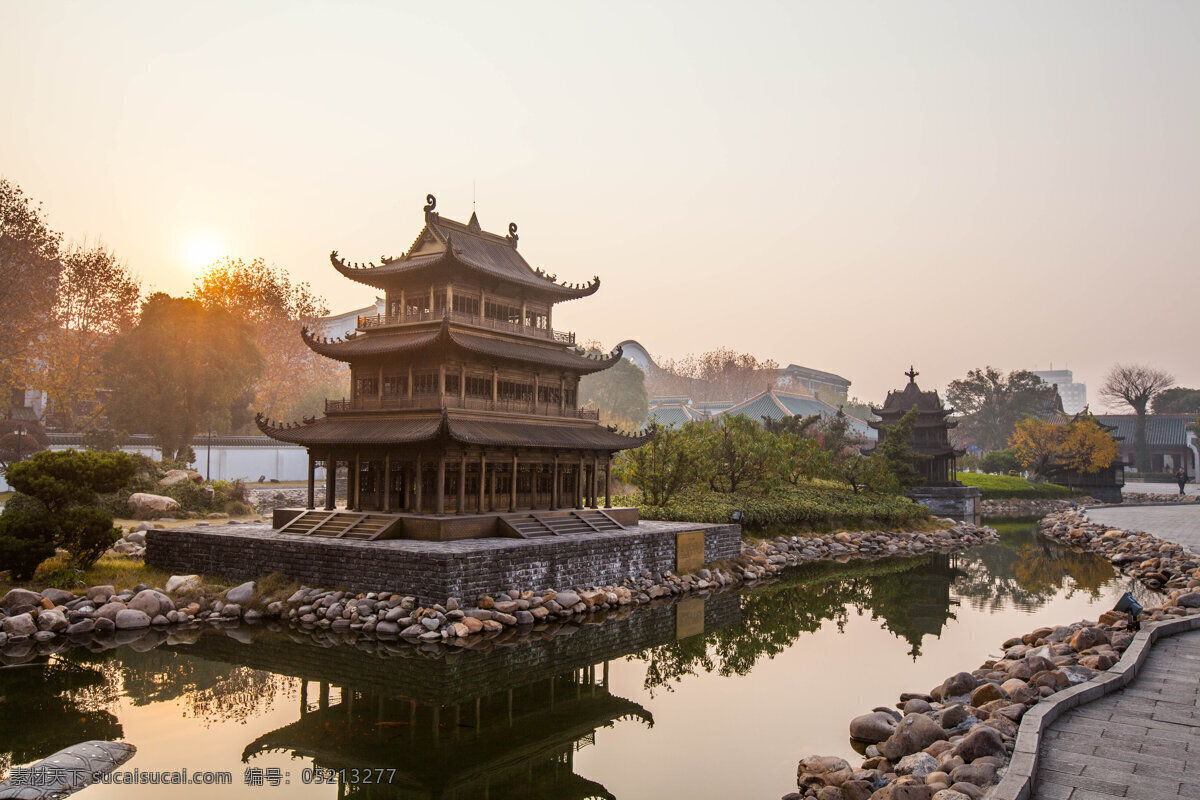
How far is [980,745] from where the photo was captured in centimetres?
973

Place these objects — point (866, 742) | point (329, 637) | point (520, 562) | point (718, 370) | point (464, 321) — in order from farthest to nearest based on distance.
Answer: point (718, 370), point (464, 321), point (520, 562), point (329, 637), point (866, 742)

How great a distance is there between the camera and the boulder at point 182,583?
72.8 feet

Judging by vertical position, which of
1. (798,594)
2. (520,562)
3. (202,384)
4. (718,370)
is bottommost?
(798,594)

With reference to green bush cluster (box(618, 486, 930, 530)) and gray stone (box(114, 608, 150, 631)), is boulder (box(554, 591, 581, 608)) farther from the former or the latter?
green bush cluster (box(618, 486, 930, 530))

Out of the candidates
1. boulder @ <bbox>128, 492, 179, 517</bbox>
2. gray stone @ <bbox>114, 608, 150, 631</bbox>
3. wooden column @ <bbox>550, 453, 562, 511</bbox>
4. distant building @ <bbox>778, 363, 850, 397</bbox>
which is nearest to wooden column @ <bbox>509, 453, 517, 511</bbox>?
wooden column @ <bbox>550, 453, 562, 511</bbox>

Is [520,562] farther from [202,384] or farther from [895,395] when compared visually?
[895,395]

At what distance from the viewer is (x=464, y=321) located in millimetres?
27438

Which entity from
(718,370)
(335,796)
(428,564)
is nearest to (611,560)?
(428,564)

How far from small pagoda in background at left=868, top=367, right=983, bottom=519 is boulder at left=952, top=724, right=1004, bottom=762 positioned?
142 feet

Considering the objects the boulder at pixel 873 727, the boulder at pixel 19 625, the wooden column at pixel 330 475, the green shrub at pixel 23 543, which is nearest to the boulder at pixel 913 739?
the boulder at pixel 873 727

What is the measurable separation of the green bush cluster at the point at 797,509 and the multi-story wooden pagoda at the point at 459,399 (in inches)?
217

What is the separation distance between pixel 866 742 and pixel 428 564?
11.2m

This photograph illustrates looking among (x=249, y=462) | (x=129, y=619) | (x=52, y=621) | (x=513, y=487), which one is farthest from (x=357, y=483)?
(x=249, y=462)

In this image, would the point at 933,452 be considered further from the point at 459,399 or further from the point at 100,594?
the point at 100,594
